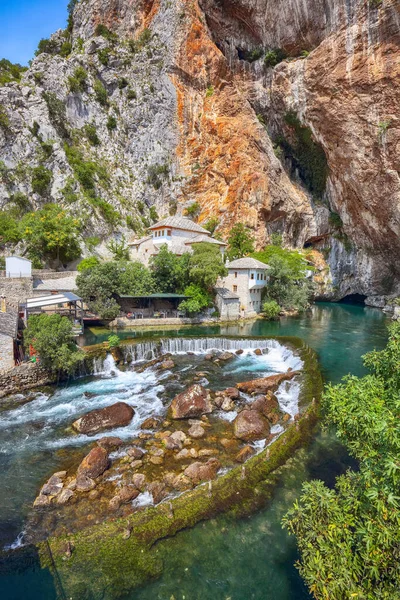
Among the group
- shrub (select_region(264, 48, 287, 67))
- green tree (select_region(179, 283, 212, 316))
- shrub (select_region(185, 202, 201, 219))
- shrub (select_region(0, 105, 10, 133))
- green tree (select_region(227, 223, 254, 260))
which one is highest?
shrub (select_region(264, 48, 287, 67))

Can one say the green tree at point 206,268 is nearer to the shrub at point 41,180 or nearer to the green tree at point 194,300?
the green tree at point 194,300

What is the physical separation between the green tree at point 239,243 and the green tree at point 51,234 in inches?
807

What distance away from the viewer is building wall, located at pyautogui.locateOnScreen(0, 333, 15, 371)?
1442 cm

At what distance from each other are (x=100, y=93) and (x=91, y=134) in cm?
763

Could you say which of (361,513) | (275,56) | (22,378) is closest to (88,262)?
(22,378)

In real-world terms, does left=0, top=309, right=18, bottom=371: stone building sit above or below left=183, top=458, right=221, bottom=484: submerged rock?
above

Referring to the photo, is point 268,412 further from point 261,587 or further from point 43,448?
point 43,448

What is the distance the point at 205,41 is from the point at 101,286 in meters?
46.1

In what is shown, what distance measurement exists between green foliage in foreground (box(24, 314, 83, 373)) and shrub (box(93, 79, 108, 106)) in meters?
46.7

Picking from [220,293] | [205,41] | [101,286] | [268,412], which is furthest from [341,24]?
[268,412]

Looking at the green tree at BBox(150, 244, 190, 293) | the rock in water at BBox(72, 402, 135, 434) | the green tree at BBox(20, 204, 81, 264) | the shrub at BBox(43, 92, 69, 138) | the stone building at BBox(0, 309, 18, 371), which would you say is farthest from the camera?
the shrub at BBox(43, 92, 69, 138)

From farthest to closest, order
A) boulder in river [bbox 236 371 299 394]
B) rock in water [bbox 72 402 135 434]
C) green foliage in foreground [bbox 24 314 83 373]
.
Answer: green foliage in foreground [bbox 24 314 83 373] < boulder in river [bbox 236 371 299 394] < rock in water [bbox 72 402 135 434]

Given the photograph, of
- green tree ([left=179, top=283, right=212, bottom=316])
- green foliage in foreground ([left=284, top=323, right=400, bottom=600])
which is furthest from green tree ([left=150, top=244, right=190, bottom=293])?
green foliage in foreground ([left=284, top=323, right=400, bottom=600])

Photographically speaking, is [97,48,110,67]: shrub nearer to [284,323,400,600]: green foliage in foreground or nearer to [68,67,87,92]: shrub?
[68,67,87,92]: shrub
